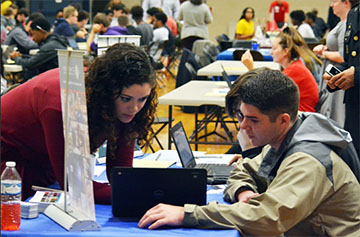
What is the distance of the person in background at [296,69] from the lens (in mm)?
4898

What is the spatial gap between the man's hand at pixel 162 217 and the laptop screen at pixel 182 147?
0.90 meters

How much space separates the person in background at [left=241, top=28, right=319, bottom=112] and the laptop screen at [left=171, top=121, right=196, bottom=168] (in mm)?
1908

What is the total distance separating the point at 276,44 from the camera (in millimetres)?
5305

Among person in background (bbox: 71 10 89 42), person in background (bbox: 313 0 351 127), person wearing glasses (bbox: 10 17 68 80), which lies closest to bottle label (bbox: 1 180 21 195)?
person in background (bbox: 313 0 351 127)

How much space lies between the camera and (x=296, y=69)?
16.5 feet

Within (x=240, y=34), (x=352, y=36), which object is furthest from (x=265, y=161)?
(x=240, y=34)

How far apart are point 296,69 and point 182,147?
230cm

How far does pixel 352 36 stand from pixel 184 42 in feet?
21.2

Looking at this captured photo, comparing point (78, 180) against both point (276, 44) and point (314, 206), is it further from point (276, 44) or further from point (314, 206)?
point (276, 44)

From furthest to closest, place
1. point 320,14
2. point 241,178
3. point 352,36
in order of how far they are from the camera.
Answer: point 320,14 < point 352,36 < point 241,178

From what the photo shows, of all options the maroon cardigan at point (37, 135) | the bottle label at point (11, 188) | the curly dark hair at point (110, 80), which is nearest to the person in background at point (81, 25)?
the maroon cardigan at point (37, 135)

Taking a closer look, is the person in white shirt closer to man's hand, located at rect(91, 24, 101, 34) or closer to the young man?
man's hand, located at rect(91, 24, 101, 34)

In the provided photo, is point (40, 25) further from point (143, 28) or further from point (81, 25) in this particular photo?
point (81, 25)

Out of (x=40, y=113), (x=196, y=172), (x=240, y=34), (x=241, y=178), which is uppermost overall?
(x=40, y=113)
